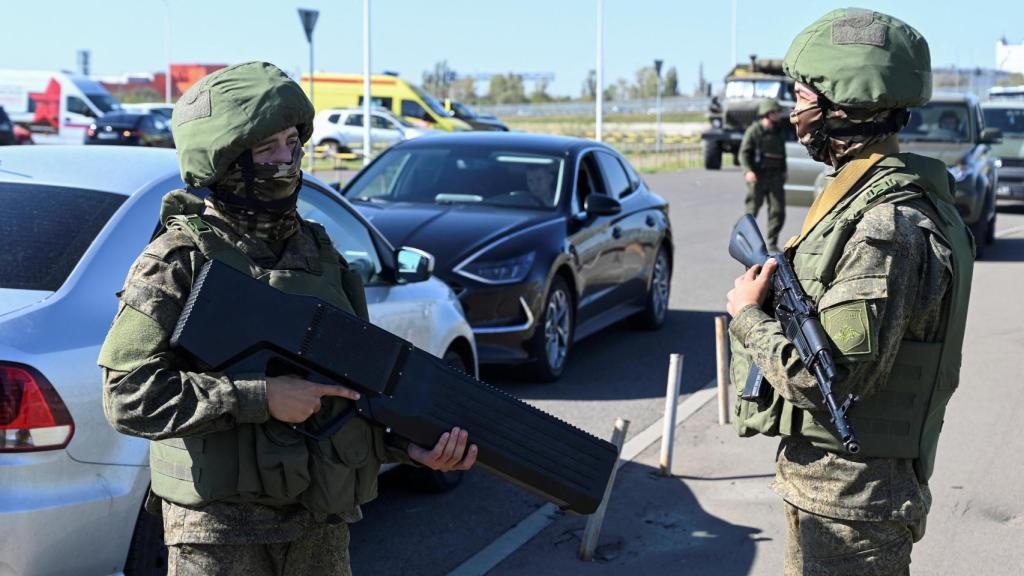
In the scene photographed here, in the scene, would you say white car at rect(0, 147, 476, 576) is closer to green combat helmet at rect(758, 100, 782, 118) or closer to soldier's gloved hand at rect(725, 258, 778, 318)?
soldier's gloved hand at rect(725, 258, 778, 318)

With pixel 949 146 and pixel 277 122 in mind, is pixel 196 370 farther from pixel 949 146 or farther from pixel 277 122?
pixel 949 146

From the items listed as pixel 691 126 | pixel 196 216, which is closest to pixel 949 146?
pixel 196 216

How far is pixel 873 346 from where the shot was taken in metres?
2.70

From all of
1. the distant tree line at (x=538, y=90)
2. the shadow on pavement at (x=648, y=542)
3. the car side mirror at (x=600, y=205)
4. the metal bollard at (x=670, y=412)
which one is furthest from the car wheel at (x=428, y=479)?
the distant tree line at (x=538, y=90)

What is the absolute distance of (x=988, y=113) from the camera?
73.8ft

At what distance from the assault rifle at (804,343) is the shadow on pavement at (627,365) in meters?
4.87

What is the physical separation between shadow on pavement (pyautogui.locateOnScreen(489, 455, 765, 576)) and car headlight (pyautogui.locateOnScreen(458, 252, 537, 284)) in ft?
7.50

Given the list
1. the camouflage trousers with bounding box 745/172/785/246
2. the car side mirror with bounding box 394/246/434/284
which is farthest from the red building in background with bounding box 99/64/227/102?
the car side mirror with bounding box 394/246/434/284

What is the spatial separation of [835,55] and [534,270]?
17.0 ft

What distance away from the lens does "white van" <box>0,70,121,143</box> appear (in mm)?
36344

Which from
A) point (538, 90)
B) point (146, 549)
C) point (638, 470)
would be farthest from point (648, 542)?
point (538, 90)

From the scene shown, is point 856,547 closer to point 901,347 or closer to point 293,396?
point 901,347

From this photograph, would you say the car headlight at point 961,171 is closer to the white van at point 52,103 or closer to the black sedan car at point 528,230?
the black sedan car at point 528,230

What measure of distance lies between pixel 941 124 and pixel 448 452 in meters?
15.3
